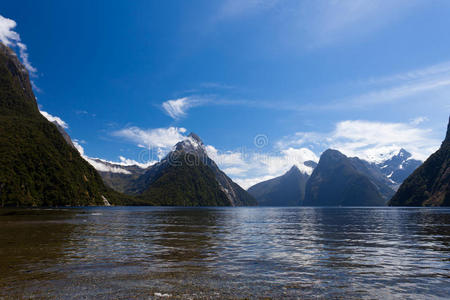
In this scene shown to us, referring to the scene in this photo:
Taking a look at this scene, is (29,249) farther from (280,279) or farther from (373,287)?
(373,287)

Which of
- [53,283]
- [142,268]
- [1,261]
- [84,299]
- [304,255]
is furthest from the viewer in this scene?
[304,255]

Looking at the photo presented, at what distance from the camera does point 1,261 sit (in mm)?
19781

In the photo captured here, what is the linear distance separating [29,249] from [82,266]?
409 inches

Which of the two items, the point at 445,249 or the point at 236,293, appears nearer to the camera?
the point at 236,293

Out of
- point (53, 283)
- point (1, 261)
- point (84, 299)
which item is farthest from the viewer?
point (1, 261)

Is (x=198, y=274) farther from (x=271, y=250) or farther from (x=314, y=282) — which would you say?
(x=271, y=250)

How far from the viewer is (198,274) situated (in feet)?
55.0

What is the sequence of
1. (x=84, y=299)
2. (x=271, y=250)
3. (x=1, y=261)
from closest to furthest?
(x=84, y=299), (x=1, y=261), (x=271, y=250)

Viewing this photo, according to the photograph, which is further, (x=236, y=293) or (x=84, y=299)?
(x=236, y=293)

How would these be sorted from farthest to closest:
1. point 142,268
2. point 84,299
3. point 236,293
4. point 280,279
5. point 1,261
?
point 1,261
point 142,268
point 280,279
point 236,293
point 84,299

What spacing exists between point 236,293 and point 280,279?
12.7 ft

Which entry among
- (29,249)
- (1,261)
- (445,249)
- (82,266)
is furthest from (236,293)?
(445,249)

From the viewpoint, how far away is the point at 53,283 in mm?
14398

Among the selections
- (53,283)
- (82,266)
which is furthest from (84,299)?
(82,266)
